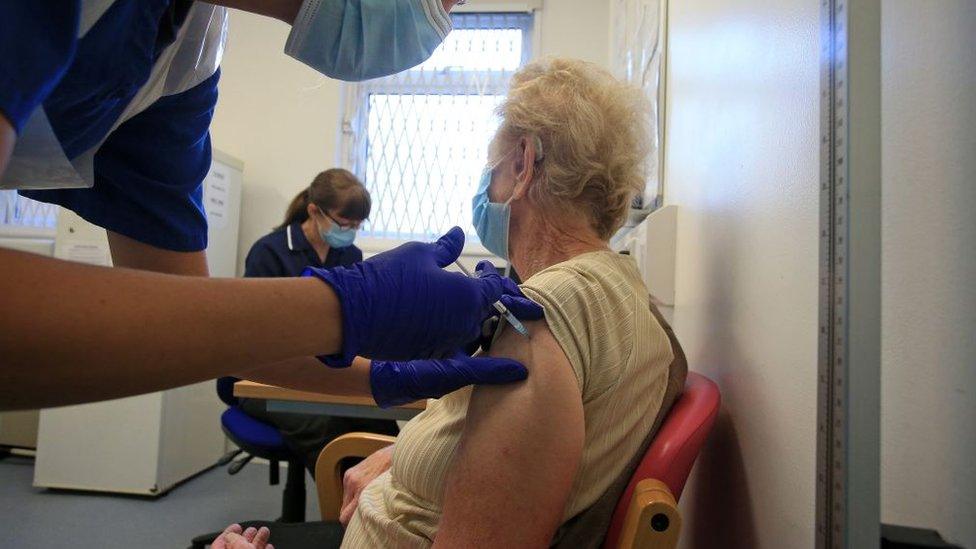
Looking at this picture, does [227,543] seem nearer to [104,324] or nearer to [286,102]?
[104,324]

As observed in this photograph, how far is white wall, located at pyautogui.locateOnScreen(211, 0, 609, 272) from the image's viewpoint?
3285mm

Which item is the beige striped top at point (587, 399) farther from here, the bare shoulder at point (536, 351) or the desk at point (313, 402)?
the desk at point (313, 402)

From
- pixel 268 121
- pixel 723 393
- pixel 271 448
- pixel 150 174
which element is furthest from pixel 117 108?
→ pixel 268 121

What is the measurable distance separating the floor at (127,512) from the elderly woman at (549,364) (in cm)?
162

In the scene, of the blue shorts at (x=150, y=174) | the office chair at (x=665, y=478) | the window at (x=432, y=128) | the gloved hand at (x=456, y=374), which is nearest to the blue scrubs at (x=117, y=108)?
the blue shorts at (x=150, y=174)

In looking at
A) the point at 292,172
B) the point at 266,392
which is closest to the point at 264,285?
the point at 266,392

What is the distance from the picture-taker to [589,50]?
10.7 ft

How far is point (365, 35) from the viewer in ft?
2.63

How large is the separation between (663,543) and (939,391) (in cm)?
32

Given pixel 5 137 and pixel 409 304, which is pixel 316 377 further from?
pixel 5 137

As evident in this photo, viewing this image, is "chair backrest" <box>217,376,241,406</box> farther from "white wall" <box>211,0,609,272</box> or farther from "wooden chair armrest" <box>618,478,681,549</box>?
"wooden chair armrest" <box>618,478,681,549</box>

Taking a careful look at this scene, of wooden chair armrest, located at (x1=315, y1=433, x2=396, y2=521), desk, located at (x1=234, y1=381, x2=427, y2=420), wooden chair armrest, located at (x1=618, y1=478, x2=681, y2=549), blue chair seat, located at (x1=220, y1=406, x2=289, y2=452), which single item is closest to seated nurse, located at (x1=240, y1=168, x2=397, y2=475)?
blue chair seat, located at (x1=220, y1=406, x2=289, y2=452)

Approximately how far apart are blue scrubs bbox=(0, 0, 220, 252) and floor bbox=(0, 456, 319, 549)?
1730mm

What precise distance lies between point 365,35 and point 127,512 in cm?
249
